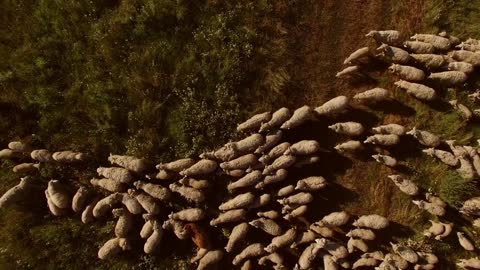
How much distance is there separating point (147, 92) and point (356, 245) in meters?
9.03

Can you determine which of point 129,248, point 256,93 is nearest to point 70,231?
point 129,248

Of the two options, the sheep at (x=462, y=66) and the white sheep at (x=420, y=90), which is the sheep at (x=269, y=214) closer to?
the white sheep at (x=420, y=90)

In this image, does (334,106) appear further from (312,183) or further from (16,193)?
(16,193)

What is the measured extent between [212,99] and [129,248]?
5.90 metres

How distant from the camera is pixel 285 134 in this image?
1644cm

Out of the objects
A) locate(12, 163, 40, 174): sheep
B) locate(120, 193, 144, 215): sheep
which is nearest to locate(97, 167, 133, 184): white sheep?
locate(120, 193, 144, 215): sheep

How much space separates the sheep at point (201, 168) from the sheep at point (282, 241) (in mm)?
3212

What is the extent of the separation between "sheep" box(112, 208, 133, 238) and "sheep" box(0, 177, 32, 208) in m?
3.16

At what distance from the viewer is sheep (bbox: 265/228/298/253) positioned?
1566 cm

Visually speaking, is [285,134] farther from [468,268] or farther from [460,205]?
[468,268]

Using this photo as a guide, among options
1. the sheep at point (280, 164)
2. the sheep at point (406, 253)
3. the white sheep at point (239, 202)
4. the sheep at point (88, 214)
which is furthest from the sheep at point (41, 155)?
the sheep at point (406, 253)

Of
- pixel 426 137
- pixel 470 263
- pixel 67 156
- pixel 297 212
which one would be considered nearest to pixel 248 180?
pixel 297 212

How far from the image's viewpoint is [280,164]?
15758 mm

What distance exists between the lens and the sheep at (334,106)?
16266 mm
